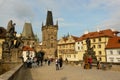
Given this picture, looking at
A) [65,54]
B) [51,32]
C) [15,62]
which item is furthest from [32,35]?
[15,62]

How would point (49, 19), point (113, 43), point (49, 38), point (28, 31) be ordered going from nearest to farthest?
point (113, 43)
point (49, 38)
point (49, 19)
point (28, 31)

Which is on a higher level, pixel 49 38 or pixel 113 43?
pixel 49 38

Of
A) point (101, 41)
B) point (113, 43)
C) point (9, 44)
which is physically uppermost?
point (101, 41)

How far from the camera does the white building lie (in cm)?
6206

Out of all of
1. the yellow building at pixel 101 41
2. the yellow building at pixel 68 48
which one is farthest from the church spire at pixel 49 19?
the yellow building at pixel 101 41

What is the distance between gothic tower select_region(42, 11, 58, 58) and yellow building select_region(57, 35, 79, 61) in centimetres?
1928

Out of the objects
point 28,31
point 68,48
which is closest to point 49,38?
point 28,31

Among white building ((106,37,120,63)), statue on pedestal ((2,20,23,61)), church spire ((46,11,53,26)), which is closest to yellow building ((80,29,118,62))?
white building ((106,37,120,63))

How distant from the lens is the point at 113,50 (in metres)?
63.3

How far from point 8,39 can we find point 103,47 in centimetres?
5044

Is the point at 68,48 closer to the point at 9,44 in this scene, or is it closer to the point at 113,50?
the point at 113,50

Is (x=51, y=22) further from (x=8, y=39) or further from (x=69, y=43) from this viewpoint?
(x=8, y=39)

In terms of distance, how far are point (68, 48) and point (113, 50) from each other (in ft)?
108

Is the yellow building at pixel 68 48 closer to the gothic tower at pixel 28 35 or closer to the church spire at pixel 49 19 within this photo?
the church spire at pixel 49 19
